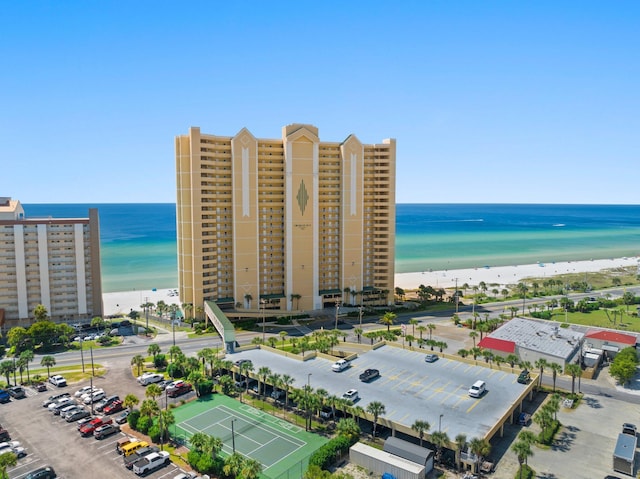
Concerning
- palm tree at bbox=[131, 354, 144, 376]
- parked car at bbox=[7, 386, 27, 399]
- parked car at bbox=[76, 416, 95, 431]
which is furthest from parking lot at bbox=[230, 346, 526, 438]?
parked car at bbox=[7, 386, 27, 399]

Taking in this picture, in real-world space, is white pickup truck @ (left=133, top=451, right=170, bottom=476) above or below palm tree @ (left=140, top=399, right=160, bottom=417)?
below

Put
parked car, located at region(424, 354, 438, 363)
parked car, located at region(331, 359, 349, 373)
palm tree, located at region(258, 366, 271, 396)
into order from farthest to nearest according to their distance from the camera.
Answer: parked car, located at region(424, 354, 438, 363), parked car, located at region(331, 359, 349, 373), palm tree, located at region(258, 366, 271, 396)

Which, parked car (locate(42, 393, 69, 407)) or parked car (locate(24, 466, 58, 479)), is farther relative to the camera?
parked car (locate(42, 393, 69, 407))

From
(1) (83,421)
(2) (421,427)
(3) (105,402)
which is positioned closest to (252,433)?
(2) (421,427)

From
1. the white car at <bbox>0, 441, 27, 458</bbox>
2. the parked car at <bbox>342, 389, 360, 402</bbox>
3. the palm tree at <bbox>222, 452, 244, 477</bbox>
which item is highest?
the parked car at <bbox>342, 389, 360, 402</bbox>

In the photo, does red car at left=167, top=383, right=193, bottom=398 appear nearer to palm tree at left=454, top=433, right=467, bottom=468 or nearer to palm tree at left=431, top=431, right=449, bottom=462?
palm tree at left=431, top=431, right=449, bottom=462

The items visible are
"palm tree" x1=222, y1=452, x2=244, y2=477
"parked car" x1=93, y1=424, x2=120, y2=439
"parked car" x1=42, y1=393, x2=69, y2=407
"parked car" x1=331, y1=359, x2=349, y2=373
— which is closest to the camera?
"palm tree" x1=222, y1=452, x2=244, y2=477

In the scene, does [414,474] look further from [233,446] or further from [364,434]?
[233,446]
